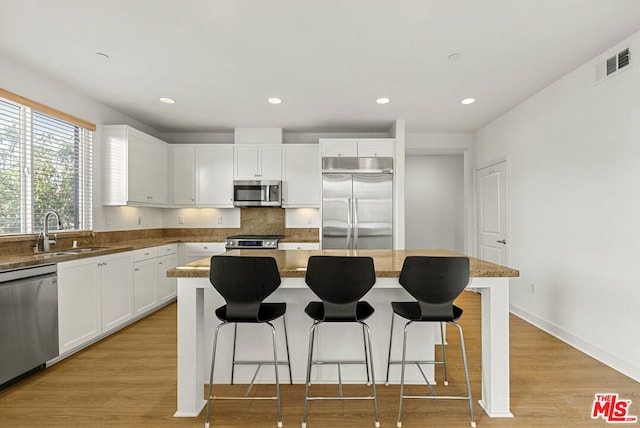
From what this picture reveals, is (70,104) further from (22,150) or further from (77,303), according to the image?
(77,303)

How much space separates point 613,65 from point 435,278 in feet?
8.35

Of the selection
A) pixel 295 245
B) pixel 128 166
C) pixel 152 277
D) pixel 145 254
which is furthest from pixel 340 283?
pixel 128 166

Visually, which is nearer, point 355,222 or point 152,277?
point 152,277

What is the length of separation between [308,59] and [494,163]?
10.8ft

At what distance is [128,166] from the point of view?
162 inches

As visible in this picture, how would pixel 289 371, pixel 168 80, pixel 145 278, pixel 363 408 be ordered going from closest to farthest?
1. pixel 363 408
2. pixel 289 371
3. pixel 168 80
4. pixel 145 278

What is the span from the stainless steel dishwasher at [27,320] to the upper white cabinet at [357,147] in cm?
345

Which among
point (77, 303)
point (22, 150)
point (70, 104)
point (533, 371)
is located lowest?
point (533, 371)

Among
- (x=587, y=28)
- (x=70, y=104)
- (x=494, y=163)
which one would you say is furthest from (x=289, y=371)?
(x=494, y=163)

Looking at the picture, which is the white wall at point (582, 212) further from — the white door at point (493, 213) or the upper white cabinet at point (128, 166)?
the upper white cabinet at point (128, 166)

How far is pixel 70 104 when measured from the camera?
3545 mm

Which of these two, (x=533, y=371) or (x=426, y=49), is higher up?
(x=426, y=49)

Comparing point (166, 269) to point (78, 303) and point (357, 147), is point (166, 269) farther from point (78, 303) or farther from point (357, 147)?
point (357, 147)

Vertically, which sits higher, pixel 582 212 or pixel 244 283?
pixel 582 212
